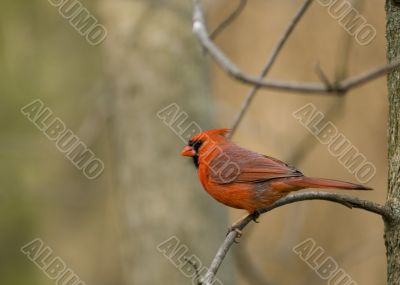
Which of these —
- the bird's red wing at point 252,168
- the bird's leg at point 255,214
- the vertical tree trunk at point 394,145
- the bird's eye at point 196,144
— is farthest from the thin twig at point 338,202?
the bird's eye at point 196,144

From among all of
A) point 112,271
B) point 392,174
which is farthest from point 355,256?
point 392,174

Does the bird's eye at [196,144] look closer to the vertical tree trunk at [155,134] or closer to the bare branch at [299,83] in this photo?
the vertical tree trunk at [155,134]

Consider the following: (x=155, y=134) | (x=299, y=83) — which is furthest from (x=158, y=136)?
(x=299, y=83)

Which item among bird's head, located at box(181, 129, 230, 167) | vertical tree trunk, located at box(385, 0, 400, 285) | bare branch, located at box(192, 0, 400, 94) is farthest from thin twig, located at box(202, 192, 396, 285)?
bird's head, located at box(181, 129, 230, 167)

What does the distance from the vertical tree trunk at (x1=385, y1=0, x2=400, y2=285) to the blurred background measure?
1461 mm

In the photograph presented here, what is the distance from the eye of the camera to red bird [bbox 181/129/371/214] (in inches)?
153

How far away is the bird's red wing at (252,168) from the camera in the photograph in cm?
398

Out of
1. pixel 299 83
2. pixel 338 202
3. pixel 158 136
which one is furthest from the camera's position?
pixel 158 136

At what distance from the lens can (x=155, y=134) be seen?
18.7 feet

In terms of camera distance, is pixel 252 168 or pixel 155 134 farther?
pixel 155 134

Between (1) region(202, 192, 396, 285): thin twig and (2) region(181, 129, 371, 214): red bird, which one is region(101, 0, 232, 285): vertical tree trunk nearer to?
(2) region(181, 129, 371, 214): red bird

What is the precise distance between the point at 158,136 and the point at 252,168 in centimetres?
168

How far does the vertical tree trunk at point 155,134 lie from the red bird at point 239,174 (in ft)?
4.07

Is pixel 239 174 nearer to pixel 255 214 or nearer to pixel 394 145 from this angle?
pixel 255 214
